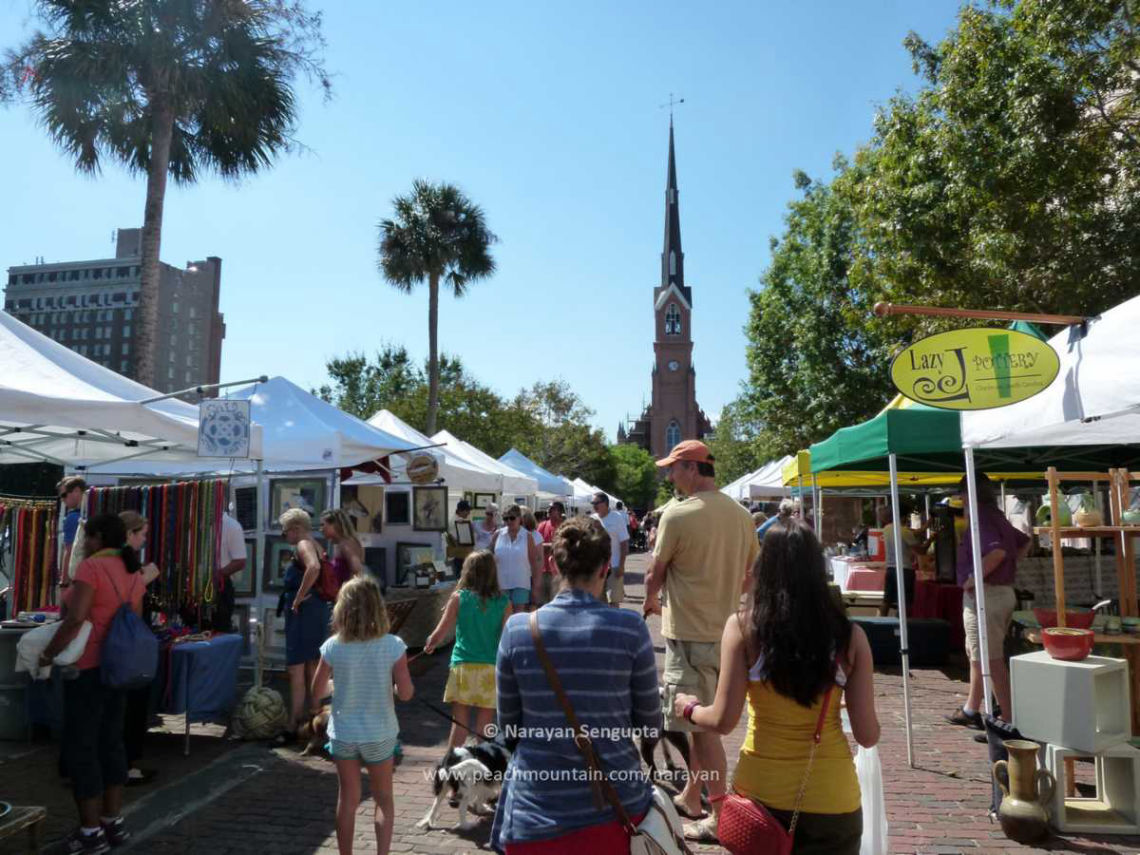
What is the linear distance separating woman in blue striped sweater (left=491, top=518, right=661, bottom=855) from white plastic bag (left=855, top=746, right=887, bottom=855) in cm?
108

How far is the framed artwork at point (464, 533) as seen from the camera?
48.6ft

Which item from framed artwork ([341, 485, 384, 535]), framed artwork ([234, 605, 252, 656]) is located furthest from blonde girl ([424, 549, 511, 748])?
framed artwork ([341, 485, 384, 535])

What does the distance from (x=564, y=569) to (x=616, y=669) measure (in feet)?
1.13

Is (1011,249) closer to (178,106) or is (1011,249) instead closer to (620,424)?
(178,106)

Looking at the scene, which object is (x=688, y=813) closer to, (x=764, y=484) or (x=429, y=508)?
(x=429, y=508)

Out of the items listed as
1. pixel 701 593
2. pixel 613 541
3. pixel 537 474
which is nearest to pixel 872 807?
pixel 701 593

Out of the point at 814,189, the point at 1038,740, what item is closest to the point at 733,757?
the point at 1038,740

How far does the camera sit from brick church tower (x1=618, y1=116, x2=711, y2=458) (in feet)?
295

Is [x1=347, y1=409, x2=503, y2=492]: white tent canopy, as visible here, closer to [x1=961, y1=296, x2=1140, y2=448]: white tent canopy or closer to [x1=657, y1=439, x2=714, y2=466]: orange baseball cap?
[x1=657, y1=439, x2=714, y2=466]: orange baseball cap

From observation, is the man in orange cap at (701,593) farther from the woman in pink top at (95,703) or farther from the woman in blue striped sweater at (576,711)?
the woman in pink top at (95,703)

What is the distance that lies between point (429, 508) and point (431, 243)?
667 inches

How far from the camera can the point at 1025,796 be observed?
450 centimetres

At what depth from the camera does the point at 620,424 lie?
469 feet

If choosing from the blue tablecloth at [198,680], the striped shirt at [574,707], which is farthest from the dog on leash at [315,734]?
the striped shirt at [574,707]
